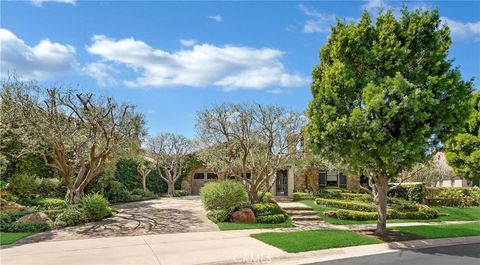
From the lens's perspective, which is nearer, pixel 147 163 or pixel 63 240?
pixel 63 240

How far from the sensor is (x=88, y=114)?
18516 millimetres

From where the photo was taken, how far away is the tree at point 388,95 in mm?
12398

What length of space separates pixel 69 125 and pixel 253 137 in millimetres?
9203

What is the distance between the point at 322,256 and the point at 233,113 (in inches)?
394

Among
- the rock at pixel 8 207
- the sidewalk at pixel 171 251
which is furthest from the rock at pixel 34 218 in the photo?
the sidewalk at pixel 171 251

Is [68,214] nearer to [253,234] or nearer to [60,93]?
[60,93]

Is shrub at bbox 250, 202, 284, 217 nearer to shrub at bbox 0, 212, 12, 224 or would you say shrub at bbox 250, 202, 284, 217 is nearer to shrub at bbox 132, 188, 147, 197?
shrub at bbox 0, 212, 12, 224

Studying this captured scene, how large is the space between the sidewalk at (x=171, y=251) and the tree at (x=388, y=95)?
11.0ft

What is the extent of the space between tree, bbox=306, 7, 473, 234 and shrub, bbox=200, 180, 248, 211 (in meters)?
5.35

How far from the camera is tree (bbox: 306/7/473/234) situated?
1240 centimetres

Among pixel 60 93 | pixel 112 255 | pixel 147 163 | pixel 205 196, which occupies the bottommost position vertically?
pixel 112 255

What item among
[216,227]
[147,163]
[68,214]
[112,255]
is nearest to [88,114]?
[68,214]

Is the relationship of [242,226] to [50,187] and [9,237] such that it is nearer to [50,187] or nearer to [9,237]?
[9,237]

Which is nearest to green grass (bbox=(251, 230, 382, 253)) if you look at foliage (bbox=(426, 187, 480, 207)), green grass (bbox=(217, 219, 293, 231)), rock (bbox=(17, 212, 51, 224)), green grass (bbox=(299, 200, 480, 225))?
green grass (bbox=(217, 219, 293, 231))
